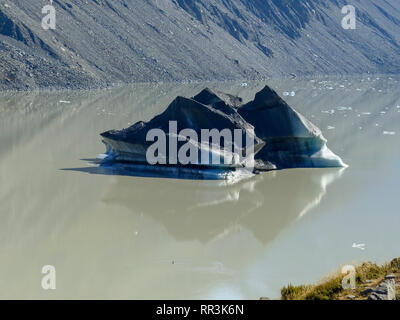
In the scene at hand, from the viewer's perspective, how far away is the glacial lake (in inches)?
502

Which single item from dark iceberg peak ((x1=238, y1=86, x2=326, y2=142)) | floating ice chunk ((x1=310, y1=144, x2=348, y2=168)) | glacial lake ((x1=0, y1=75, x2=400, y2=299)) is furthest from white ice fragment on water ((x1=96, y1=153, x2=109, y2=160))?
floating ice chunk ((x1=310, y1=144, x2=348, y2=168))

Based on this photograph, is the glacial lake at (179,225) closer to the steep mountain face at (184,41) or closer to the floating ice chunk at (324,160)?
the floating ice chunk at (324,160)

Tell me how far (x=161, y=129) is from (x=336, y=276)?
12.3m

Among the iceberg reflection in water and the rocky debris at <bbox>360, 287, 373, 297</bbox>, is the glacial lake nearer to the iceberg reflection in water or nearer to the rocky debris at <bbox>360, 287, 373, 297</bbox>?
the iceberg reflection in water

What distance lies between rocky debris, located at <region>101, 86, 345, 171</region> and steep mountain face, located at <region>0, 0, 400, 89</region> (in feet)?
114

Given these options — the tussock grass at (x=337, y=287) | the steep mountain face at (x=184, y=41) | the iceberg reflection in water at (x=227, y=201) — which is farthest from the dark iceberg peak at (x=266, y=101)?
the steep mountain face at (x=184, y=41)

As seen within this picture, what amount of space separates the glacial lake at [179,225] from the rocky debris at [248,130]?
2.52 feet

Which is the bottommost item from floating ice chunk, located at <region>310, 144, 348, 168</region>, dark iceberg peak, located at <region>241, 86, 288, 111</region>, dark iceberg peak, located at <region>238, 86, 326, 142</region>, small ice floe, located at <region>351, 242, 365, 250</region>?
small ice floe, located at <region>351, 242, 365, 250</region>

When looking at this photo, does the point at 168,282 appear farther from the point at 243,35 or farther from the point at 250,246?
the point at 243,35

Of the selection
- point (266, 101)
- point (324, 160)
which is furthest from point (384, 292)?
point (266, 101)

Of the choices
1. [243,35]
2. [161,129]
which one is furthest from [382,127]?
[243,35]

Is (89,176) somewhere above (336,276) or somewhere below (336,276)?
above

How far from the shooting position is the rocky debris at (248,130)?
22.8 meters
